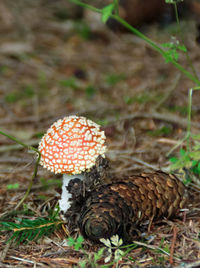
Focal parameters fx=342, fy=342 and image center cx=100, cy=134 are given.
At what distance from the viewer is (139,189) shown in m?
2.47

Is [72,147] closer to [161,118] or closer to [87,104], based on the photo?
[161,118]

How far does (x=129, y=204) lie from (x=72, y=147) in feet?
1.81

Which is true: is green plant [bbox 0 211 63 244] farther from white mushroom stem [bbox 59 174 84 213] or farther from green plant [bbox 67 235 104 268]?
green plant [bbox 67 235 104 268]

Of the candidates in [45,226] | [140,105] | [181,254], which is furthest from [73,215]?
[140,105]

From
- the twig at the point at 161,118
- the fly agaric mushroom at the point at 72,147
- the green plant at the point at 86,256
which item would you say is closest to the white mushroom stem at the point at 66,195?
the fly agaric mushroom at the point at 72,147

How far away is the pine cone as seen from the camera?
219 centimetres

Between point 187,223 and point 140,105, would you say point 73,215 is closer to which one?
point 187,223

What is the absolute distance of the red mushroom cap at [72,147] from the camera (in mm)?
2336

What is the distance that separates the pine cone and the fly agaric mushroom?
0.26 meters

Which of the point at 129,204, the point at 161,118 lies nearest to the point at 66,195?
the point at 129,204

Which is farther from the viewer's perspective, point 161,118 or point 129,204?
point 161,118

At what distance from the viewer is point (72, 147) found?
2.36 metres

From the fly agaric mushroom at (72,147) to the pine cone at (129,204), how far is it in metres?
0.26

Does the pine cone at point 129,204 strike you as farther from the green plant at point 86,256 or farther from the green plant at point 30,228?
the green plant at point 30,228
